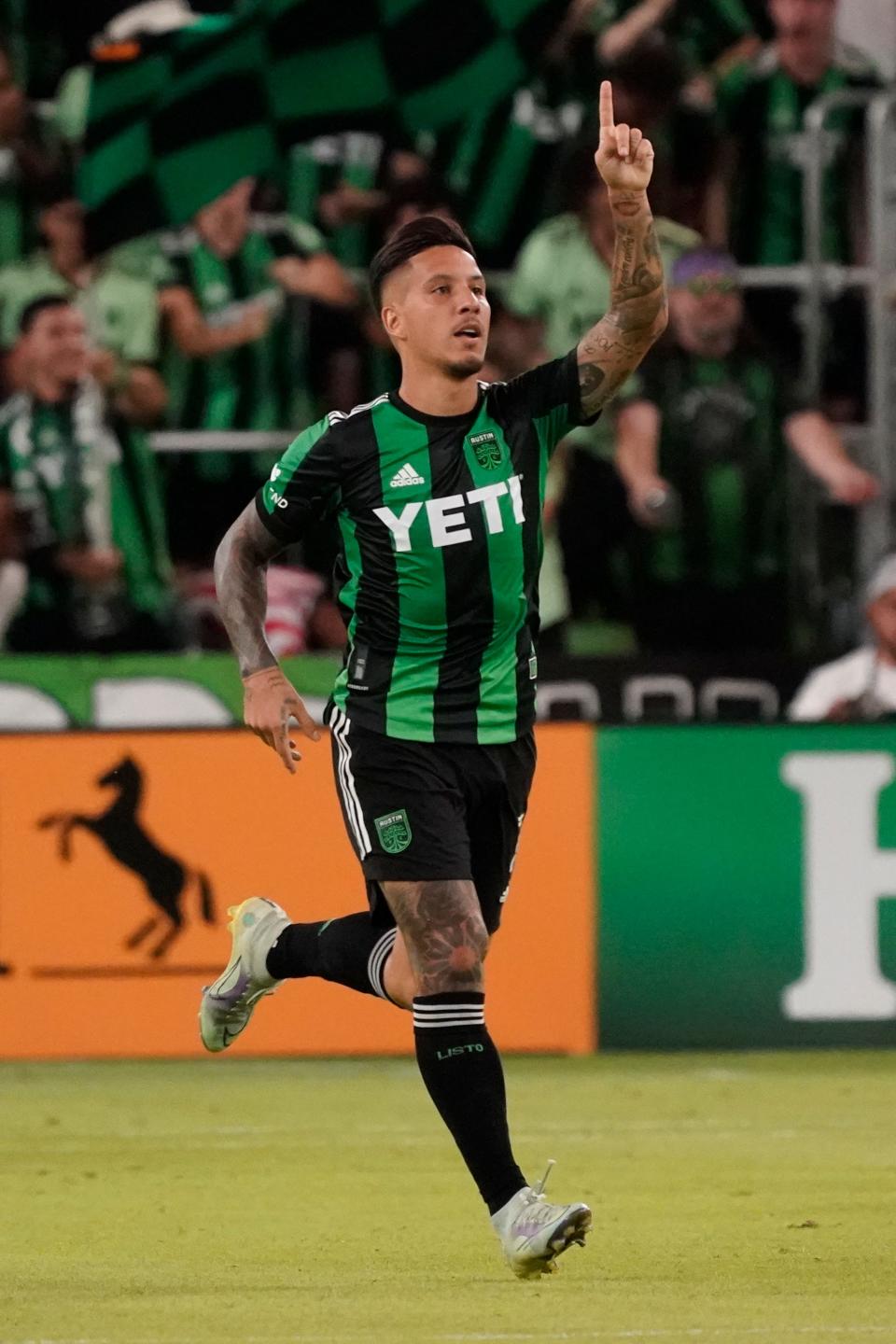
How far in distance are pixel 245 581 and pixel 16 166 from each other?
19.5 ft

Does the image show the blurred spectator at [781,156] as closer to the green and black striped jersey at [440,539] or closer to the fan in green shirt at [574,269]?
the fan in green shirt at [574,269]

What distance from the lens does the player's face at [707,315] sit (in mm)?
10766

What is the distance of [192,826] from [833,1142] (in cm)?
305

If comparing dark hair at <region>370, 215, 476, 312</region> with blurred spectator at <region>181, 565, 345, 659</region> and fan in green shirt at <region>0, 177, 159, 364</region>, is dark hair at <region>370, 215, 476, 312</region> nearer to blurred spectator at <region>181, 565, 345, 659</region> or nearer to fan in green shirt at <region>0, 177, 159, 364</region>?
blurred spectator at <region>181, 565, 345, 659</region>

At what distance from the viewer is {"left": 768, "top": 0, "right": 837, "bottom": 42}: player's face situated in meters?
11.4

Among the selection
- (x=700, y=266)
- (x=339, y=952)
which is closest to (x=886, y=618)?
(x=700, y=266)

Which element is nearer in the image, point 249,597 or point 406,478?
point 406,478

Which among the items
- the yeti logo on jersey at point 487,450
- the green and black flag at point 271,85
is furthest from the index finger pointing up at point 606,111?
the green and black flag at point 271,85

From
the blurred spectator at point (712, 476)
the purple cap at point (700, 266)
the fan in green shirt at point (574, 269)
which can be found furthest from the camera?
the fan in green shirt at point (574, 269)

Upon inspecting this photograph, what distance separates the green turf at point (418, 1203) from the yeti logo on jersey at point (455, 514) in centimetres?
153

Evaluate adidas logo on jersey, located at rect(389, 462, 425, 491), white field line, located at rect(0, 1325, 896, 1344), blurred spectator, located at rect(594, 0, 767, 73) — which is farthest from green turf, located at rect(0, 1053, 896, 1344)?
blurred spectator, located at rect(594, 0, 767, 73)

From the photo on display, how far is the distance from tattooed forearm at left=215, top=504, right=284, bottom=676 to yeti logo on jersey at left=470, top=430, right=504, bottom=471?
52 centimetres

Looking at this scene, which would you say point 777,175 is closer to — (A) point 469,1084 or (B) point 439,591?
(B) point 439,591

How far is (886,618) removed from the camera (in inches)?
411
